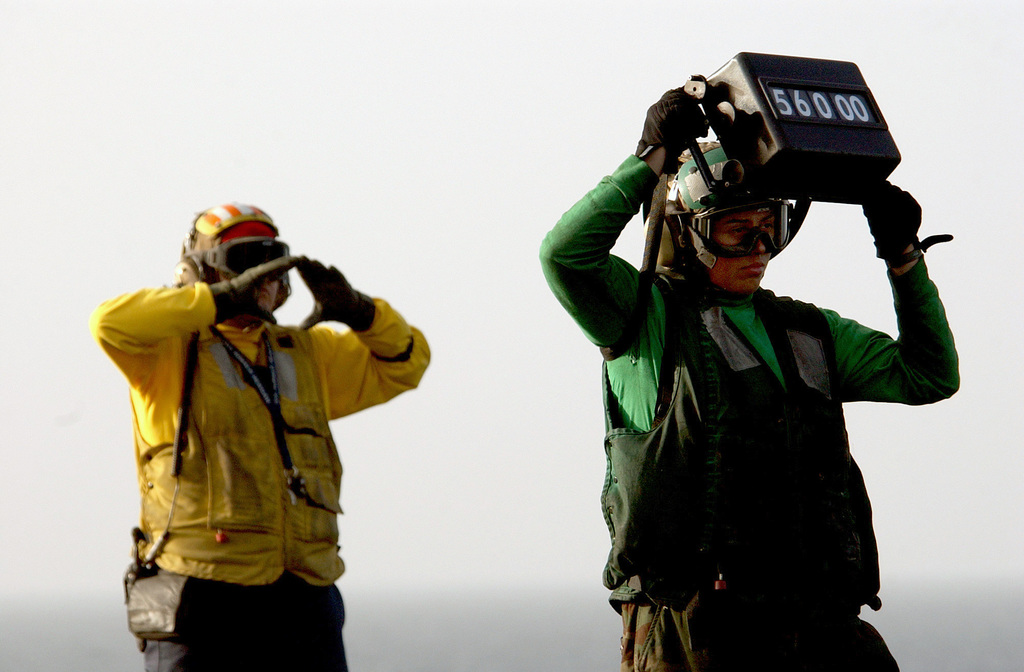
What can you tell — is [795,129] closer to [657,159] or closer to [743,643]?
[657,159]

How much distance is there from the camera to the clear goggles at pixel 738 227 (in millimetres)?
5016

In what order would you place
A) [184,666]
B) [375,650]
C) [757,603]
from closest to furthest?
1. [757,603]
2. [184,666]
3. [375,650]

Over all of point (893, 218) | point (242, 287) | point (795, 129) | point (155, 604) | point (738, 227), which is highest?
point (242, 287)

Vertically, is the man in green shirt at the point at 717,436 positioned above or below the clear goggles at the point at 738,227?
below

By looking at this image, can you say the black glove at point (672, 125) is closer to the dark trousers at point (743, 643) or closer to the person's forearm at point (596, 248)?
the person's forearm at point (596, 248)

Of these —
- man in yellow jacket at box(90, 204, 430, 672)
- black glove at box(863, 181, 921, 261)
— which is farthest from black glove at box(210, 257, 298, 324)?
black glove at box(863, 181, 921, 261)

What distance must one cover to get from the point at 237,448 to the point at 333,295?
66 centimetres

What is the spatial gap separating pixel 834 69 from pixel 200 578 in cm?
277

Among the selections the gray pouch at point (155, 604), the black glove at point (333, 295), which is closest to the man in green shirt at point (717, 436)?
the black glove at point (333, 295)

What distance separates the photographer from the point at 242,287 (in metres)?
5.33

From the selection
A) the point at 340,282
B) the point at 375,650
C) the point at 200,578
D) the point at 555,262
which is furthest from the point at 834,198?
the point at 375,650

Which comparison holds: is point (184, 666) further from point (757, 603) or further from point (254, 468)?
point (757, 603)

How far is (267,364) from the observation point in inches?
220

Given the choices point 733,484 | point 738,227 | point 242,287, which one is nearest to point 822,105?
point 738,227
